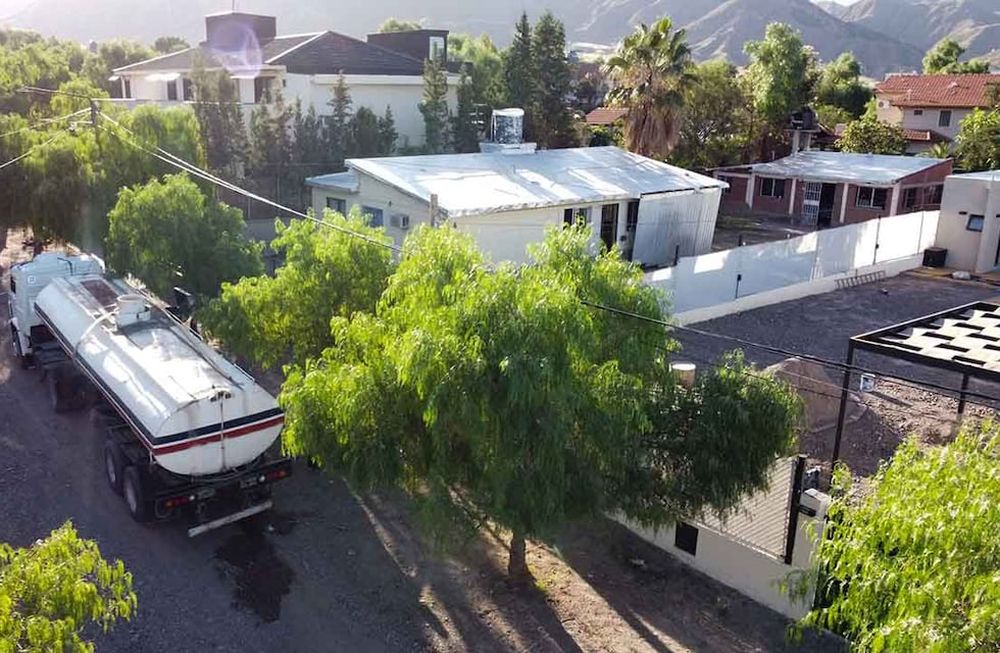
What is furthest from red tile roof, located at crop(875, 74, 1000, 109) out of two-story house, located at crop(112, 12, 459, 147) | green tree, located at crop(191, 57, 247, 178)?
green tree, located at crop(191, 57, 247, 178)

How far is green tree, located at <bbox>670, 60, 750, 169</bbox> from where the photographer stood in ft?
153

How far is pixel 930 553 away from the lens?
5.48m

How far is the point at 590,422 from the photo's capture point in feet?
30.1

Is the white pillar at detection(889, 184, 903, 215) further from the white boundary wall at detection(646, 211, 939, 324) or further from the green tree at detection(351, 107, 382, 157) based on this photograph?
the green tree at detection(351, 107, 382, 157)

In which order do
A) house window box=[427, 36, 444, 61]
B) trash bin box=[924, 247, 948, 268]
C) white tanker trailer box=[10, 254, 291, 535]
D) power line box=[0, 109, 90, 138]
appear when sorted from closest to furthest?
white tanker trailer box=[10, 254, 291, 535]
power line box=[0, 109, 90, 138]
trash bin box=[924, 247, 948, 268]
house window box=[427, 36, 444, 61]

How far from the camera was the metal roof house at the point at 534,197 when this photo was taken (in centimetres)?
2472

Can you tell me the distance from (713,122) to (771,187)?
233 inches

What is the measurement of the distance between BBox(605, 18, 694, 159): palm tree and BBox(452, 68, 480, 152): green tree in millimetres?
8632

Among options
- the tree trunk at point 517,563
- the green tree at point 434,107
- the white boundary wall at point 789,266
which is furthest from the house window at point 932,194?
the tree trunk at point 517,563

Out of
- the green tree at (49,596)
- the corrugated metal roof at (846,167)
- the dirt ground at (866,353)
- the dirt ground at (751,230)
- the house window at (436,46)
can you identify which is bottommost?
the dirt ground at (866,353)

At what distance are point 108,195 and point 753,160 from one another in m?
39.1

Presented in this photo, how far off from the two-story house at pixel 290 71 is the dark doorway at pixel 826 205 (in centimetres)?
1963

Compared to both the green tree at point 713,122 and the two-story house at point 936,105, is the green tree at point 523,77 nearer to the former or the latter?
the green tree at point 713,122

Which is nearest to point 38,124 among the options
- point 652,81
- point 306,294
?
point 306,294
